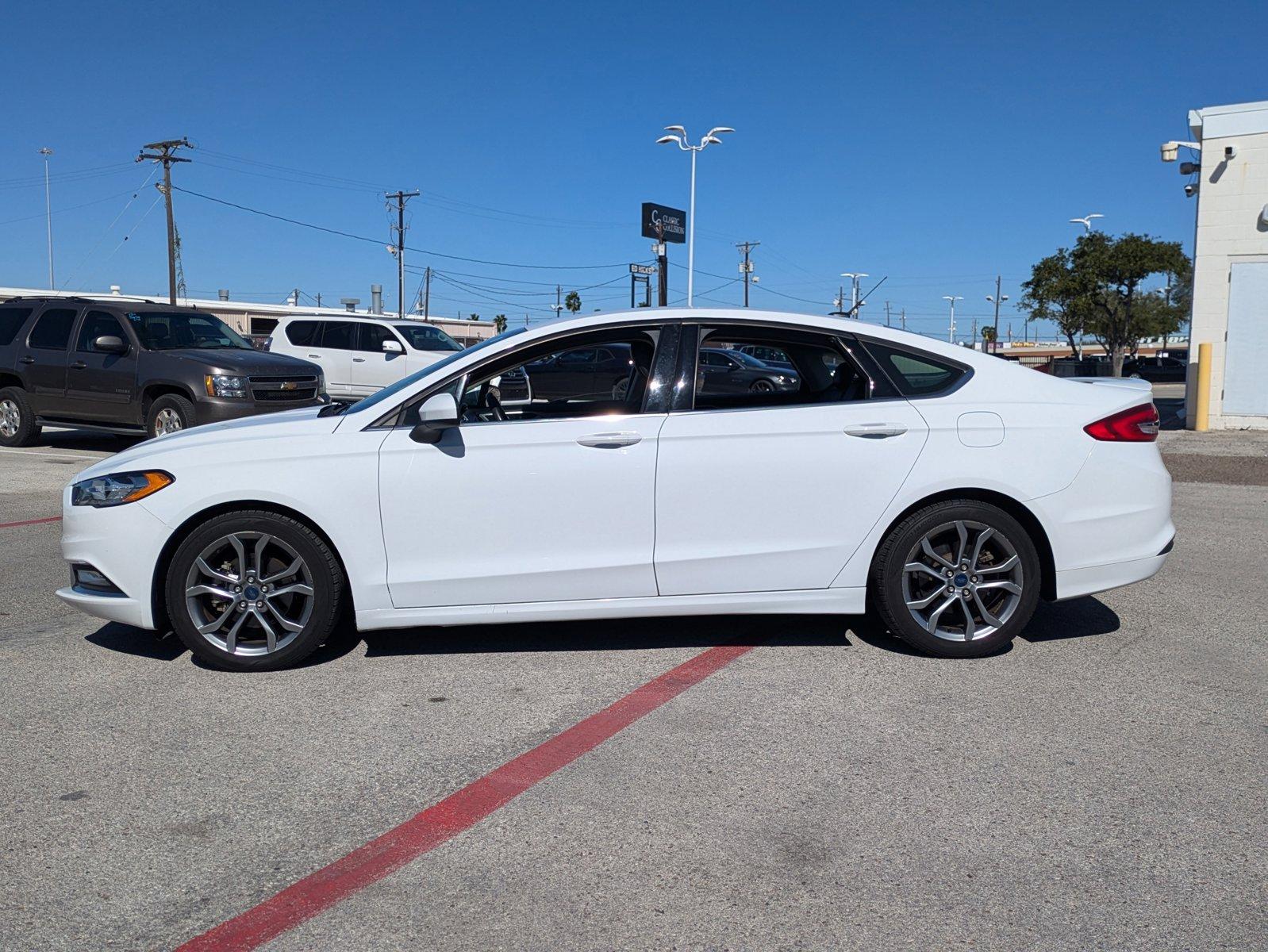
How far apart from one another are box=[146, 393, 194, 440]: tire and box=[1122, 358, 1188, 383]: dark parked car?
41.9m

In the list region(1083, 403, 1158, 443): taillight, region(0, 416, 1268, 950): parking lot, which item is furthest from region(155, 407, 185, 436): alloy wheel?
region(1083, 403, 1158, 443): taillight

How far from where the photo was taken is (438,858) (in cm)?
319

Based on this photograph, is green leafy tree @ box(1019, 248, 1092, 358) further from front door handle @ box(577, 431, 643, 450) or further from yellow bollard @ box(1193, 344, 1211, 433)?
front door handle @ box(577, 431, 643, 450)

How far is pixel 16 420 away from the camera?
47.2 ft

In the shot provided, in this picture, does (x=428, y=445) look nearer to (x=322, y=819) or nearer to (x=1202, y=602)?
(x=322, y=819)

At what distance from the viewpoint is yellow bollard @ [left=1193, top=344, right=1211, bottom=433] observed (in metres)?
18.6

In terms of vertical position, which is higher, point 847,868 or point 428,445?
point 428,445

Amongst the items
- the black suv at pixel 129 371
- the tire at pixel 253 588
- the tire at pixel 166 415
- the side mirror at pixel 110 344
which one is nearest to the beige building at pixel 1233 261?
the black suv at pixel 129 371

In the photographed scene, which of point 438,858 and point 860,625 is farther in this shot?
point 860,625

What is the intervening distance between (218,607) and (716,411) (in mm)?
2384

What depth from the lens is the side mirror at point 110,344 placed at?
496 inches

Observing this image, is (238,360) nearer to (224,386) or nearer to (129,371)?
(224,386)

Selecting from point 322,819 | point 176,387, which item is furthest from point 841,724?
point 176,387

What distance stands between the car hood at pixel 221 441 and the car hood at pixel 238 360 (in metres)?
8.04
